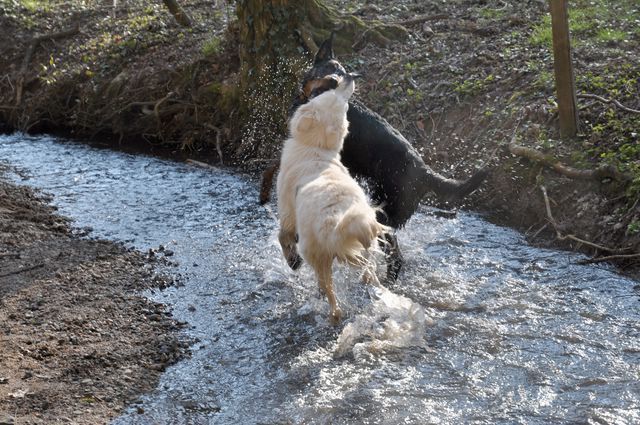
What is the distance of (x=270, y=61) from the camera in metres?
10.1

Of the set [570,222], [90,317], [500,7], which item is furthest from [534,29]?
[90,317]

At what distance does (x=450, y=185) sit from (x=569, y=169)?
1.81 metres

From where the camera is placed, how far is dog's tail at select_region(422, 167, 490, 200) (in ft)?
18.4

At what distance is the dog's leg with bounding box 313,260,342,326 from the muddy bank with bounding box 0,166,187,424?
1.04 meters

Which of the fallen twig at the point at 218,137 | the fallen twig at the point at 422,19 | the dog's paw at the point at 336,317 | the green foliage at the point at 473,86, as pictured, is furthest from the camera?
the fallen twig at the point at 422,19

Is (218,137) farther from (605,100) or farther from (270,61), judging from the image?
(605,100)

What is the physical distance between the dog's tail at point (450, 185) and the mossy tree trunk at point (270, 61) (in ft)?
13.4

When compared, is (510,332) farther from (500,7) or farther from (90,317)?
(500,7)

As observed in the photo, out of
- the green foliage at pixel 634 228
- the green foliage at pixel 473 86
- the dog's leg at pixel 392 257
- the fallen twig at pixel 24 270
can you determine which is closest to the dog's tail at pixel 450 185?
the dog's leg at pixel 392 257

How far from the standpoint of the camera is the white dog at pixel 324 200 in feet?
15.8

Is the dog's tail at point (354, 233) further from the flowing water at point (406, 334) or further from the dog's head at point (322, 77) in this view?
the dog's head at point (322, 77)

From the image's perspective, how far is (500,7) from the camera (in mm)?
11281

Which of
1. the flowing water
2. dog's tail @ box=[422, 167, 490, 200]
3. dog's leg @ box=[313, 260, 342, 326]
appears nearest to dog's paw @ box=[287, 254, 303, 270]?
the flowing water

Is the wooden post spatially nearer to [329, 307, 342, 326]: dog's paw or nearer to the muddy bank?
[329, 307, 342, 326]: dog's paw
